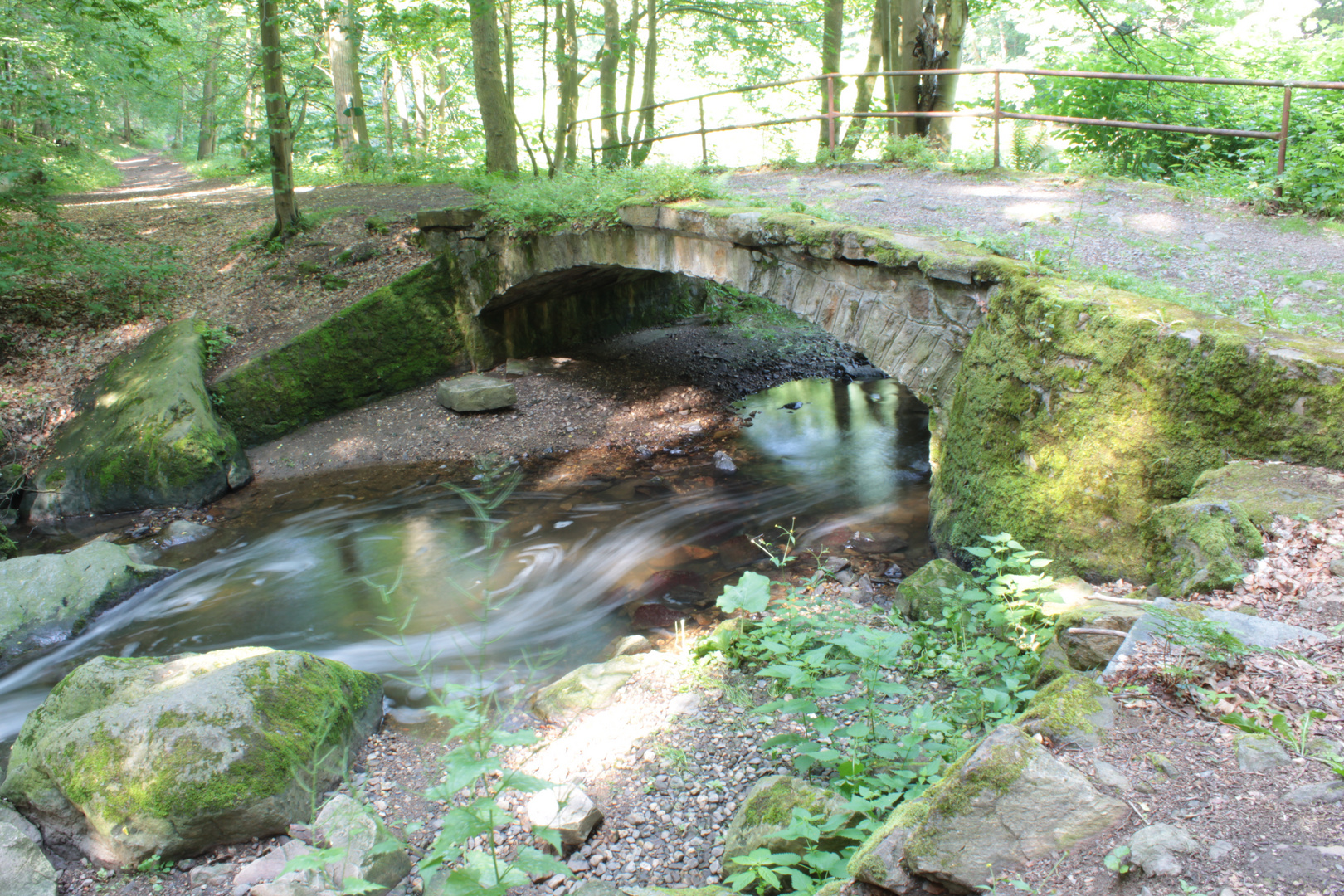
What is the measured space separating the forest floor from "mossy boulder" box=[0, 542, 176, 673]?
98.2 inches

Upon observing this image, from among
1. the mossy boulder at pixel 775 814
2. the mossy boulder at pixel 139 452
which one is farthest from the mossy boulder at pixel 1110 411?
the mossy boulder at pixel 139 452

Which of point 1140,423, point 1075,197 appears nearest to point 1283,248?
point 1075,197

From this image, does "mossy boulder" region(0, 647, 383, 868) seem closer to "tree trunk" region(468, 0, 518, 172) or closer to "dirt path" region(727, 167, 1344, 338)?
"dirt path" region(727, 167, 1344, 338)

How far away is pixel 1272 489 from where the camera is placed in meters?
3.07

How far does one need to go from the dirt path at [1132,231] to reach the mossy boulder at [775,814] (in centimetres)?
326

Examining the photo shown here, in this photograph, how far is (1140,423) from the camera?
12.5ft

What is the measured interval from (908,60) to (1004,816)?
10.1 m

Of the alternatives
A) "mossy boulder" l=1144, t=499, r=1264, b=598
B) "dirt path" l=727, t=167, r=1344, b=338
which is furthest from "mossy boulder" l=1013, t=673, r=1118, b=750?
"dirt path" l=727, t=167, r=1344, b=338

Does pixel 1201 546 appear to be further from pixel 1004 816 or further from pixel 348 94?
pixel 348 94

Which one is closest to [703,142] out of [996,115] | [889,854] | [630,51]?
[996,115]

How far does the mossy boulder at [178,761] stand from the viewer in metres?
3.04

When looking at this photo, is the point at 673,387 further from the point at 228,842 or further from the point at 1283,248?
the point at 228,842

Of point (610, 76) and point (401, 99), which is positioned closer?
point (610, 76)

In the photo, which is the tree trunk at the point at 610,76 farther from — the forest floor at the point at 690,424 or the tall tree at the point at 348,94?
the tall tree at the point at 348,94
